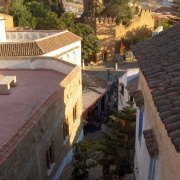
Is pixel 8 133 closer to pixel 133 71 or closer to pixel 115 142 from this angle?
pixel 115 142

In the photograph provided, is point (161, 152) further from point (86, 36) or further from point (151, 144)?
point (86, 36)

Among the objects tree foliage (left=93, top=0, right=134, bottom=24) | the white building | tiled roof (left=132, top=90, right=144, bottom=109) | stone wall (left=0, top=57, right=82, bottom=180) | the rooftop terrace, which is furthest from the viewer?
tree foliage (left=93, top=0, right=134, bottom=24)

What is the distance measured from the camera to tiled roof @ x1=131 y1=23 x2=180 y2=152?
4859 mm

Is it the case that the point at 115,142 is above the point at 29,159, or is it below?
below

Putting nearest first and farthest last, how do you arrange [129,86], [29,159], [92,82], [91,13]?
[29,159]
[129,86]
[92,82]
[91,13]

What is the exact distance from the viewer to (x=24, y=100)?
14.1 metres

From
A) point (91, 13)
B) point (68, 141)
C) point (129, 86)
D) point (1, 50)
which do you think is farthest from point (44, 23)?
point (68, 141)

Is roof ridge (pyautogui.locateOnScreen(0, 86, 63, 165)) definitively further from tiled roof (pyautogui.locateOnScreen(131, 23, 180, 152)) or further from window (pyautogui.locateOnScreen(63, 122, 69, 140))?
tiled roof (pyautogui.locateOnScreen(131, 23, 180, 152))

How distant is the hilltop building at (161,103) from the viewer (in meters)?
4.93

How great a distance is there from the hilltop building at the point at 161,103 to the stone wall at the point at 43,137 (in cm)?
357

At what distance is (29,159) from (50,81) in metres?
7.66

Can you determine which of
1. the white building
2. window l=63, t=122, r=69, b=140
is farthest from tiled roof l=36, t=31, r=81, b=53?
window l=63, t=122, r=69, b=140

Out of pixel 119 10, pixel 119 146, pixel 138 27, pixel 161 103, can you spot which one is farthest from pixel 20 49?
pixel 138 27

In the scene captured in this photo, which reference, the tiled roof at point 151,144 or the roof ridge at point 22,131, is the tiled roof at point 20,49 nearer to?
the roof ridge at point 22,131
